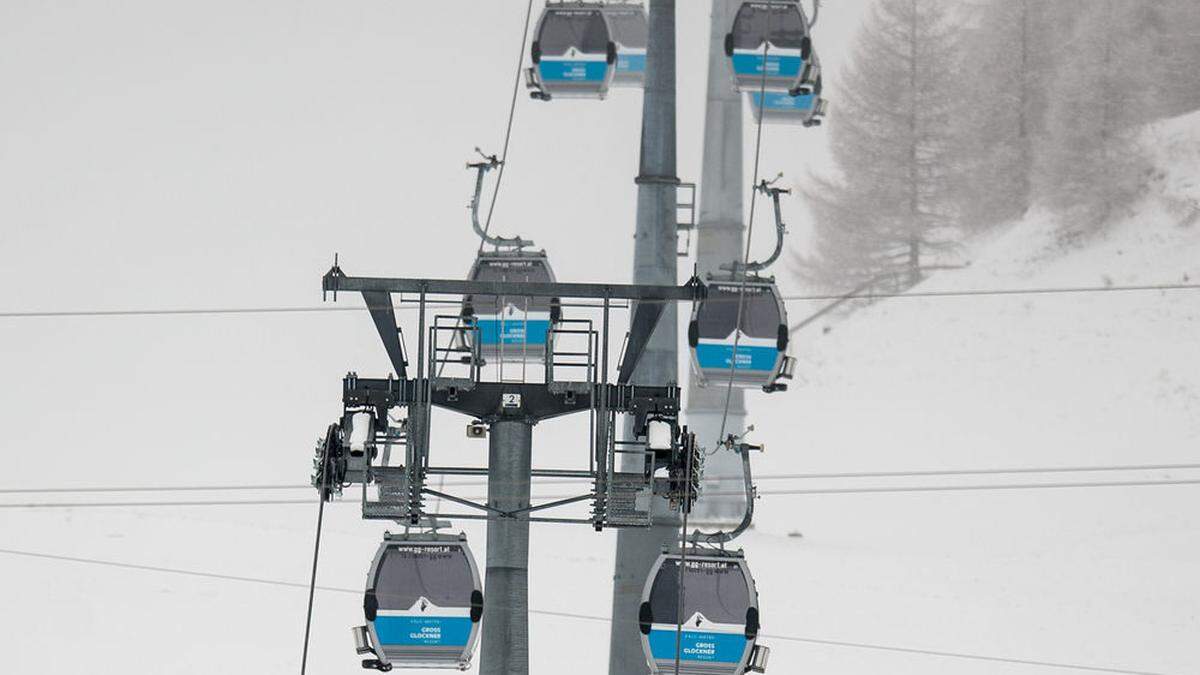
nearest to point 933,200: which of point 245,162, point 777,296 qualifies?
point 245,162

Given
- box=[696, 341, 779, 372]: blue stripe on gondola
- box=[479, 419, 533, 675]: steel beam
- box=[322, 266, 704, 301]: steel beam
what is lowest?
box=[479, 419, 533, 675]: steel beam

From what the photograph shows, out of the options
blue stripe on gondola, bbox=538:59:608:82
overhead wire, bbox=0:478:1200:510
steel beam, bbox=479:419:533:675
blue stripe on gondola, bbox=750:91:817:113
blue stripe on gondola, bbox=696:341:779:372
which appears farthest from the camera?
overhead wire, bbox=0:478:1200:510

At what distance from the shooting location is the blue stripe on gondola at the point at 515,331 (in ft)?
105

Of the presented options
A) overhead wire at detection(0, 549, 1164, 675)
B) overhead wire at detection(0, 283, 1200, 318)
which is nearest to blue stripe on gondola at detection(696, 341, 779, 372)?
overhead wire at detection(0, 549, 1164, 675)

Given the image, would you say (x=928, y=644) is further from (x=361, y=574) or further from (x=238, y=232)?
(x=238, y=232)

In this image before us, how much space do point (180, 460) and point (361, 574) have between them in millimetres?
14897

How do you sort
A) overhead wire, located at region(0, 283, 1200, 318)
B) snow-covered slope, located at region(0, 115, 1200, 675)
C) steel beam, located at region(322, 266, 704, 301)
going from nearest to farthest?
steel beam, located at region(322, 266, 704, 301) → snow-covered slope, located at region(0, 115, 1200, 675) → overhead wire, located at region(0, 283, 1200, 318)

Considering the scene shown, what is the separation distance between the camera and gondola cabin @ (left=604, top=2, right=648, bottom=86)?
3212 centimetres

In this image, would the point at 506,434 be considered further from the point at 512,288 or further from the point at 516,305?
the point at 516,305

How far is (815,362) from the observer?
68.4 m

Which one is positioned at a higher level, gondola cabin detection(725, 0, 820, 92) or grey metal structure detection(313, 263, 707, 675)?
gondola cabin detection(725, 0, 820, 92)

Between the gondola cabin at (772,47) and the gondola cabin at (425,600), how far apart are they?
445 inches

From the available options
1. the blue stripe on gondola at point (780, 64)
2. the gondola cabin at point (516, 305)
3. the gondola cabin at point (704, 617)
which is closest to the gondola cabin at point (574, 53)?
the blue stripe on gondola at point (780, 64)

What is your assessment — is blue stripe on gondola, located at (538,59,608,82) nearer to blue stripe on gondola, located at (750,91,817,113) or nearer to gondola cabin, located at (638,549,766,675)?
blue stripe on gondola, located at (750,91,817,113)
